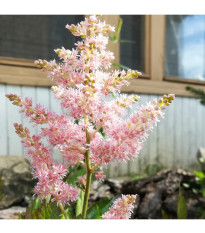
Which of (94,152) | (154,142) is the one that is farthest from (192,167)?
(94,152)

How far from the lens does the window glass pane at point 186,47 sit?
83.6 inches

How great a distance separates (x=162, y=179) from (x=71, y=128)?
46.1 inches

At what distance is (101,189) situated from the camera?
153cm

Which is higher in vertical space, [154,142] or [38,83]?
[38,83]

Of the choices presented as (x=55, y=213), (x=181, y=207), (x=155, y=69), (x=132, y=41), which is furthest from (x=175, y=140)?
(x=55, y=213)

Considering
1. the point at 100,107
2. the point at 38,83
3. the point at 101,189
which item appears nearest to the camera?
the point at 100,107

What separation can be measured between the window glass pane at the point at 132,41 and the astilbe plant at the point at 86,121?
1.44 meters

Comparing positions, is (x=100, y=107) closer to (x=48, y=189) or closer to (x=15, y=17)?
(x=48, y=189)

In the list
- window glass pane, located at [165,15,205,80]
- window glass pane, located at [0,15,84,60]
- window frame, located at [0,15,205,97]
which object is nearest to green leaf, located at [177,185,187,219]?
window glass pane, located at [0,15,84,60]

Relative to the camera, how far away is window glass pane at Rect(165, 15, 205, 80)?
212 centimetres

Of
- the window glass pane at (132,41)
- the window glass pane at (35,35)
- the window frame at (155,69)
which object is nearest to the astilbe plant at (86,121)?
the window glass pane at (35,35)

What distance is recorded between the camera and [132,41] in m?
2.03

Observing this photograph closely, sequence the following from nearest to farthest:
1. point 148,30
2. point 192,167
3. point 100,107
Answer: point 100,107 < point 148,30 < point 192,167

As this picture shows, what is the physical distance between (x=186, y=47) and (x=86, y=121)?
71.5 inches
